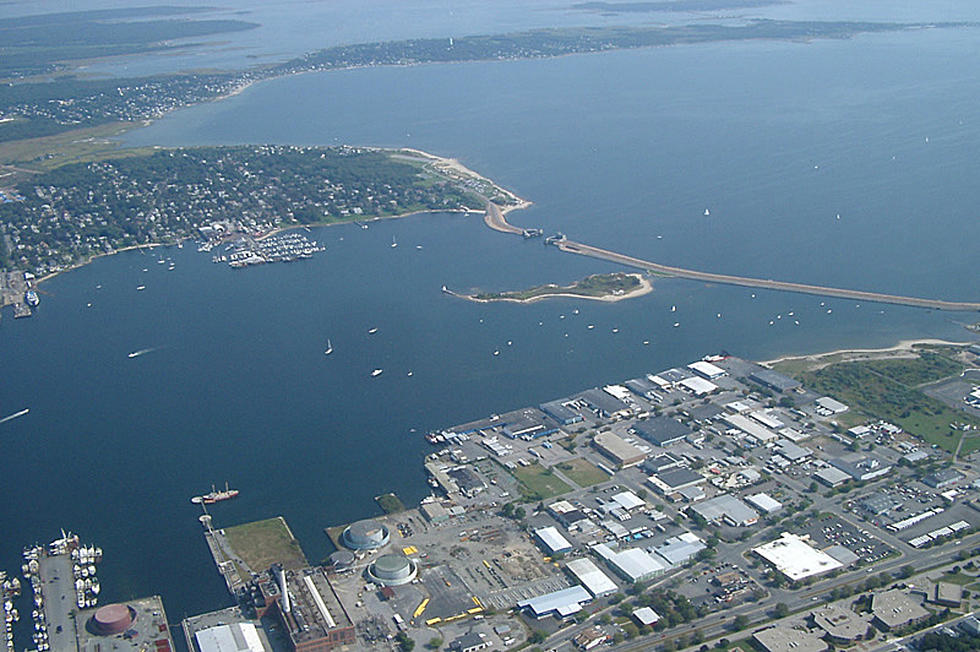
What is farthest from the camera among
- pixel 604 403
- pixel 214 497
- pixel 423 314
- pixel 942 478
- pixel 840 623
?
pixel 423 314

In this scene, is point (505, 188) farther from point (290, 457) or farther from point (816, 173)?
point (290, 457)

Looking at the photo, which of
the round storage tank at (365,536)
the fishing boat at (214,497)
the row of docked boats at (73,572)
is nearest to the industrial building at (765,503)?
the round storage tank at (365,536)

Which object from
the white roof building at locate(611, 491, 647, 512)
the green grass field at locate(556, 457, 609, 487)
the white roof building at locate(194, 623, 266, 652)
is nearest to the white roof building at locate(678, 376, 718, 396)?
the green grass field at locate(556, 457, 609, 487)

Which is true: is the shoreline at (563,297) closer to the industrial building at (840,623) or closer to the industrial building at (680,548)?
the industrial building at (680,548)

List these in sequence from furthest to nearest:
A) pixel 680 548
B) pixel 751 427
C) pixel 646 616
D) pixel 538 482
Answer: pixel 751 427 < pixel 538 482 < pixel 680 548 < pixel 646 616

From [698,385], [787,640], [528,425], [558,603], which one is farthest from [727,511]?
[698,385]

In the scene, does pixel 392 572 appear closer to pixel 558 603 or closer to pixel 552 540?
pixel 558 603
